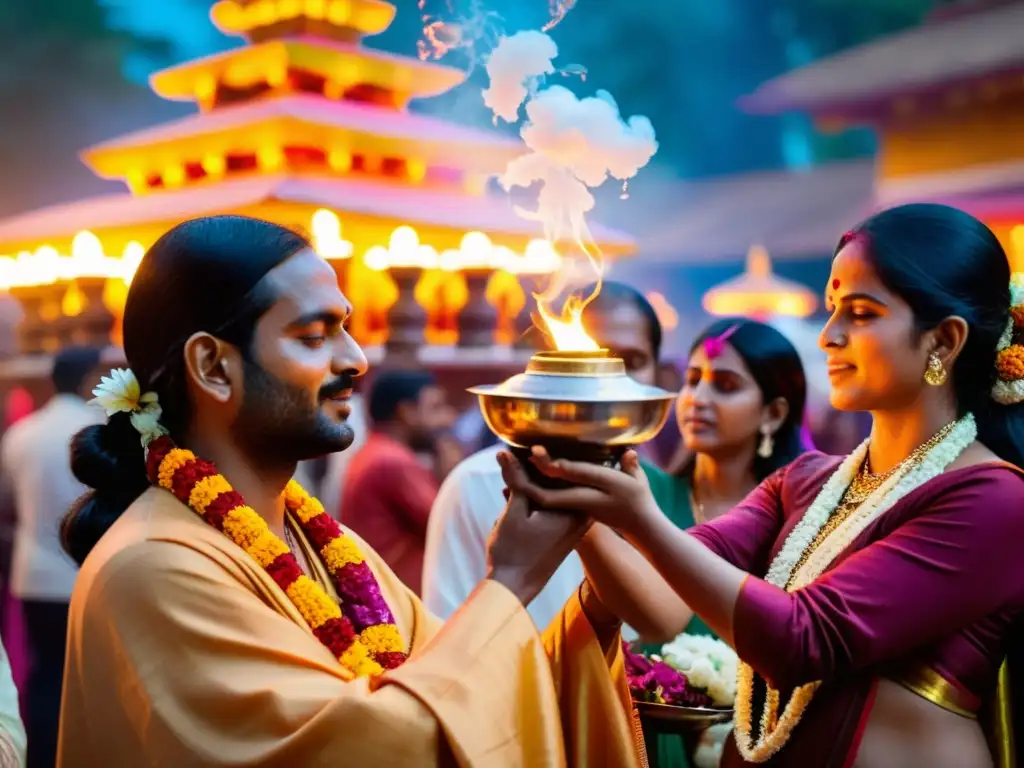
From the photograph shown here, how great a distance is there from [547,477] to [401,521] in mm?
3150

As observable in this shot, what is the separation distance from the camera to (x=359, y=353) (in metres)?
2.03

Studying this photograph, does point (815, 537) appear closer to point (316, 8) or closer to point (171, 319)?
point (171, 319)

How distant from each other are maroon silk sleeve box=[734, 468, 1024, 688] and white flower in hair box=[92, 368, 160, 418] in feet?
3.68

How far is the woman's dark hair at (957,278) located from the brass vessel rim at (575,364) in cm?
59

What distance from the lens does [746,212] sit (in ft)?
63.5

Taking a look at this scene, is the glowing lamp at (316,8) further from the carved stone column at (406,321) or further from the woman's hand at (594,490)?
the woman's hand at (594,490)

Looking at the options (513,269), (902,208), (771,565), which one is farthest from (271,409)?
(513,269)

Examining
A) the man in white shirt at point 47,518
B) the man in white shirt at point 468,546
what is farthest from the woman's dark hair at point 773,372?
the man in white shirt at point 47,518

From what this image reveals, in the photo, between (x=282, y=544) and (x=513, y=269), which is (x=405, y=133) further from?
(x=282, y=544)

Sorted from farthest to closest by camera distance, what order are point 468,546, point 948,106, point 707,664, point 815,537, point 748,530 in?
1. point 948,106
2. point 468,546
3. point 707,664
4. point 748,530
5. point 815,537

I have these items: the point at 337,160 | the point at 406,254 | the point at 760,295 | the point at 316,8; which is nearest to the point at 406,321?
the point at 406,254

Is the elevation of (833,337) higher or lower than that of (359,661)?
higher

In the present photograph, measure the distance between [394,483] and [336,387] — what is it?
9.44 ft

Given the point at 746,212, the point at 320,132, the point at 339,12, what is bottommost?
the point at 320,132
